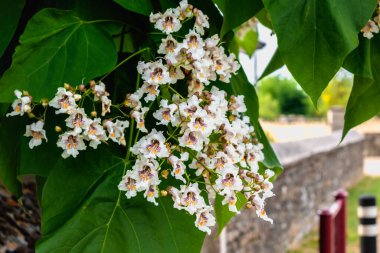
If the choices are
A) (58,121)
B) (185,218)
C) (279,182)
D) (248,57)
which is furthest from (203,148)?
(279,182)

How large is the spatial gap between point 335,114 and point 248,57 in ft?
59.5

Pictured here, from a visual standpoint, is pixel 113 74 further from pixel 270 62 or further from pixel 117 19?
pixel 270 62

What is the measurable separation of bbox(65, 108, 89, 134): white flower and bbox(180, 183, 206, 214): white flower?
0.49ft

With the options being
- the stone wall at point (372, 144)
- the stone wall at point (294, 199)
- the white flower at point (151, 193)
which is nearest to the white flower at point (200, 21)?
the white flower at point (151, 193)

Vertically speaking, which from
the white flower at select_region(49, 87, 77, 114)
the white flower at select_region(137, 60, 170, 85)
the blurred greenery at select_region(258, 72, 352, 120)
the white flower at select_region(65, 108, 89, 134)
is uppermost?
the blurred greenery at select_region(258, 72, 352, 120)

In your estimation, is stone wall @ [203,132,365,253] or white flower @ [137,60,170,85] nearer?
white flower @ [137,60,170,85]

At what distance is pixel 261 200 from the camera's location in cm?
96

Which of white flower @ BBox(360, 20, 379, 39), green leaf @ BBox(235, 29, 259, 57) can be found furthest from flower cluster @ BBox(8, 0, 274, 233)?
green leaf @ BBox(235, 29, 259, 57)

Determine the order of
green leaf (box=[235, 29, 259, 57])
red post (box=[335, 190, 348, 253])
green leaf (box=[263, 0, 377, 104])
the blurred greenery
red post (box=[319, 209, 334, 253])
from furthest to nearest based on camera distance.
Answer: the blurred greenery
red post (box=[335, 190, 348, 253])
red post (box=[319, 209, 334, 253])
green leaf (box=[235, 29, 259, 57])
green leaf (box=[263, 0, 377, 104])

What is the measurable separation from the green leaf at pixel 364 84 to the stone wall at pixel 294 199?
2.57m

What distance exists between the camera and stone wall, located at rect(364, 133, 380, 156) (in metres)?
18.2

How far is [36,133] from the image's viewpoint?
0.90 meters

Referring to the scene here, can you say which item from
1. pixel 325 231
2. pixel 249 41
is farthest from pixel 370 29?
pixel 325 231

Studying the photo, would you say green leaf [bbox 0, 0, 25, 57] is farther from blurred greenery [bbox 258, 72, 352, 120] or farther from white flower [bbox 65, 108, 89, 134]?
blurred greenery [bbox 258, 72, 352, 120]
